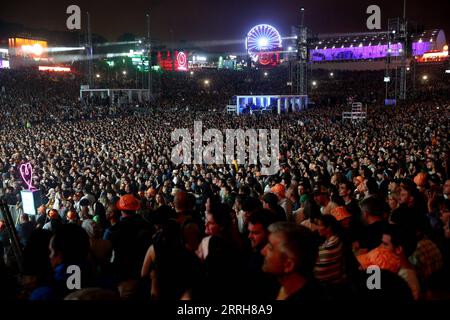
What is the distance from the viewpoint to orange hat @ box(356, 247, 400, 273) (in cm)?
319

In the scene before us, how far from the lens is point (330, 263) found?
134 inches

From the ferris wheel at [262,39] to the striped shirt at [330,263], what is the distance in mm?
36680

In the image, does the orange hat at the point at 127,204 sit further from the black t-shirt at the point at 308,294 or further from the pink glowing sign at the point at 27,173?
the pink glowing sign at the point at 27,173

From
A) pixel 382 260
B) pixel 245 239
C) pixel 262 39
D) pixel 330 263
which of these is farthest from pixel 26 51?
pixel 382 260

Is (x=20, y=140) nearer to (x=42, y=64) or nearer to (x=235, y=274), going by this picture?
(x=235, y=274)

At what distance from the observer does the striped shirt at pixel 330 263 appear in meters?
3.32

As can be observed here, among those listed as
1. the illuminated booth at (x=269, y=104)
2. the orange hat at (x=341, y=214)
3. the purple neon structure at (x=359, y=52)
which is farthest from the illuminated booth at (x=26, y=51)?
Answer: the orange hat at (x=341, y=214)

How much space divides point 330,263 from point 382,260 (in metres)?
0.36

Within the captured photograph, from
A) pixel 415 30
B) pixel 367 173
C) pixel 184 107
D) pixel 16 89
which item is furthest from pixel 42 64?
pixel 367 173

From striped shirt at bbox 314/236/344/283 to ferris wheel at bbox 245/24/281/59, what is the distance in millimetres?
36680

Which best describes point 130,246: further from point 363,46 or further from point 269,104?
point 363,46

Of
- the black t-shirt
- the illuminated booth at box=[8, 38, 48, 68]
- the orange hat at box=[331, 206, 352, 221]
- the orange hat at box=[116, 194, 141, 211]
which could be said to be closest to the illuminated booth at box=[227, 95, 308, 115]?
the orange hat at box=[331, 206, 352, 221]

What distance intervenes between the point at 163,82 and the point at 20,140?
155 ft

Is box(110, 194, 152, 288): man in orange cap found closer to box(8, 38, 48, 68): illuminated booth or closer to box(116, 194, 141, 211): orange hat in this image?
box(116, 194, 141, 211): orange hat
